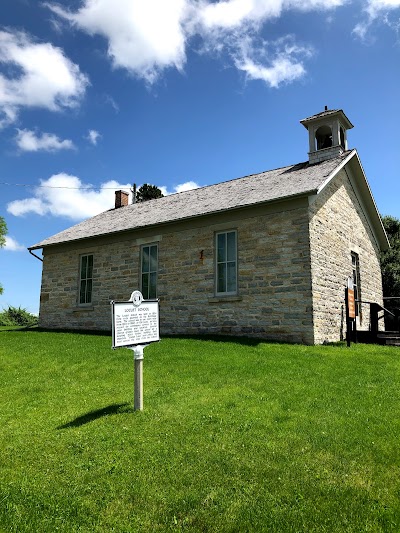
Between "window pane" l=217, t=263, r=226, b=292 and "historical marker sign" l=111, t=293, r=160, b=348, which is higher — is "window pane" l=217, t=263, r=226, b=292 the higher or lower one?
the higher one

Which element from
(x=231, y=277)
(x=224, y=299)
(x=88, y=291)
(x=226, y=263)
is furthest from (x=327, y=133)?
(x=88, y=291)

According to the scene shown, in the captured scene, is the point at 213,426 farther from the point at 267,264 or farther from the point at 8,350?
the point at 8,350

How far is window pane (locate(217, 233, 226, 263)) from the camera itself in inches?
538

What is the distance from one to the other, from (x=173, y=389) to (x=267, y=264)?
6209mm

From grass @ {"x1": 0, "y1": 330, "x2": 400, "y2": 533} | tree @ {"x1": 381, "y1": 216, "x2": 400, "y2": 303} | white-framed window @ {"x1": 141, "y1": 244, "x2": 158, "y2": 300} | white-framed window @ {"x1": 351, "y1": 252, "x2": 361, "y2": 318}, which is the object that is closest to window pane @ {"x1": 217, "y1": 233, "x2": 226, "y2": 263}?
white-framed window @ {"x1": 141, "y1": 244, "x2": 158, "y2": 300}

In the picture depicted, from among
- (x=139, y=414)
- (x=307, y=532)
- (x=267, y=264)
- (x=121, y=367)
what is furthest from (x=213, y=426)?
(x=267, y=264)

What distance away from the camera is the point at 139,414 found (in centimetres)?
610

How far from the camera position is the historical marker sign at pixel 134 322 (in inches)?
251

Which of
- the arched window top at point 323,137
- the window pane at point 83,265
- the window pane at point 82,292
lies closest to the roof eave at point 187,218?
the window pane at point 83,265

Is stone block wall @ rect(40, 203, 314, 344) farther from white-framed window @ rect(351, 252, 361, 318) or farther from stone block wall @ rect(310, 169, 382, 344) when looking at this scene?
white-framed window @ rect(351, 252, 361, 318)

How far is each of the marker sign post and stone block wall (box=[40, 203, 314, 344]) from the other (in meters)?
5.93

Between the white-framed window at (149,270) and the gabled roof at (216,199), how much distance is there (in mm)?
970

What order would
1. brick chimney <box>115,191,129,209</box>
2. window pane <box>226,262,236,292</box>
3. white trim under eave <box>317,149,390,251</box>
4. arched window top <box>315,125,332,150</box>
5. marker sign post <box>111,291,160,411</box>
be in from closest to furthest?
marker sign post <box>111,291,160,411</box> → window pane <box>226,262,236,292</box> → white trim under eave <box>317,149,390,251</box> → arched window top <box>315,125,332,150</box> → brick chimney <box>115,191,129,209</box>

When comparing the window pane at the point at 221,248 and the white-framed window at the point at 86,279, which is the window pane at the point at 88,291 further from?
the window pane at the point at 221,248
